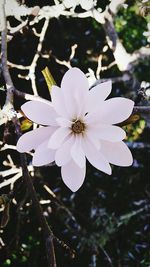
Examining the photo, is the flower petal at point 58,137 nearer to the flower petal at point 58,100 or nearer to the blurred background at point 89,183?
the flower petal at point 58,100

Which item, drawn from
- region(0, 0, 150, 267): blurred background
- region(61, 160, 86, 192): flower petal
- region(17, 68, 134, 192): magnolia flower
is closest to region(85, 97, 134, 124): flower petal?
region(17, 68, 134, 192): magnolia flower

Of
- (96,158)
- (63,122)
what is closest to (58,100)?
(63,122)

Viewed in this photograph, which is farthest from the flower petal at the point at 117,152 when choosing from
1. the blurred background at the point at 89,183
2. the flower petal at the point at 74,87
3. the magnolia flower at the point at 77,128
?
the blurred background at the point at 89,183

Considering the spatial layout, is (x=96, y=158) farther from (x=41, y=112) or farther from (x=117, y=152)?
(x=41, y=112)

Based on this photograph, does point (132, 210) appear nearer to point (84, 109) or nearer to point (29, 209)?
point (29, 209)

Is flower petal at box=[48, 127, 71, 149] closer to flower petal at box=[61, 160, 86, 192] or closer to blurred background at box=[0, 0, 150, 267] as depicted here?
flower petal at box=[61, 160, 86, 192]

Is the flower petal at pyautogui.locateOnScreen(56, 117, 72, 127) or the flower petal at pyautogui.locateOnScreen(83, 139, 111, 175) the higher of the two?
the flower petal at pyautogui.locateOnScreen(56, 117, 72, 127)
